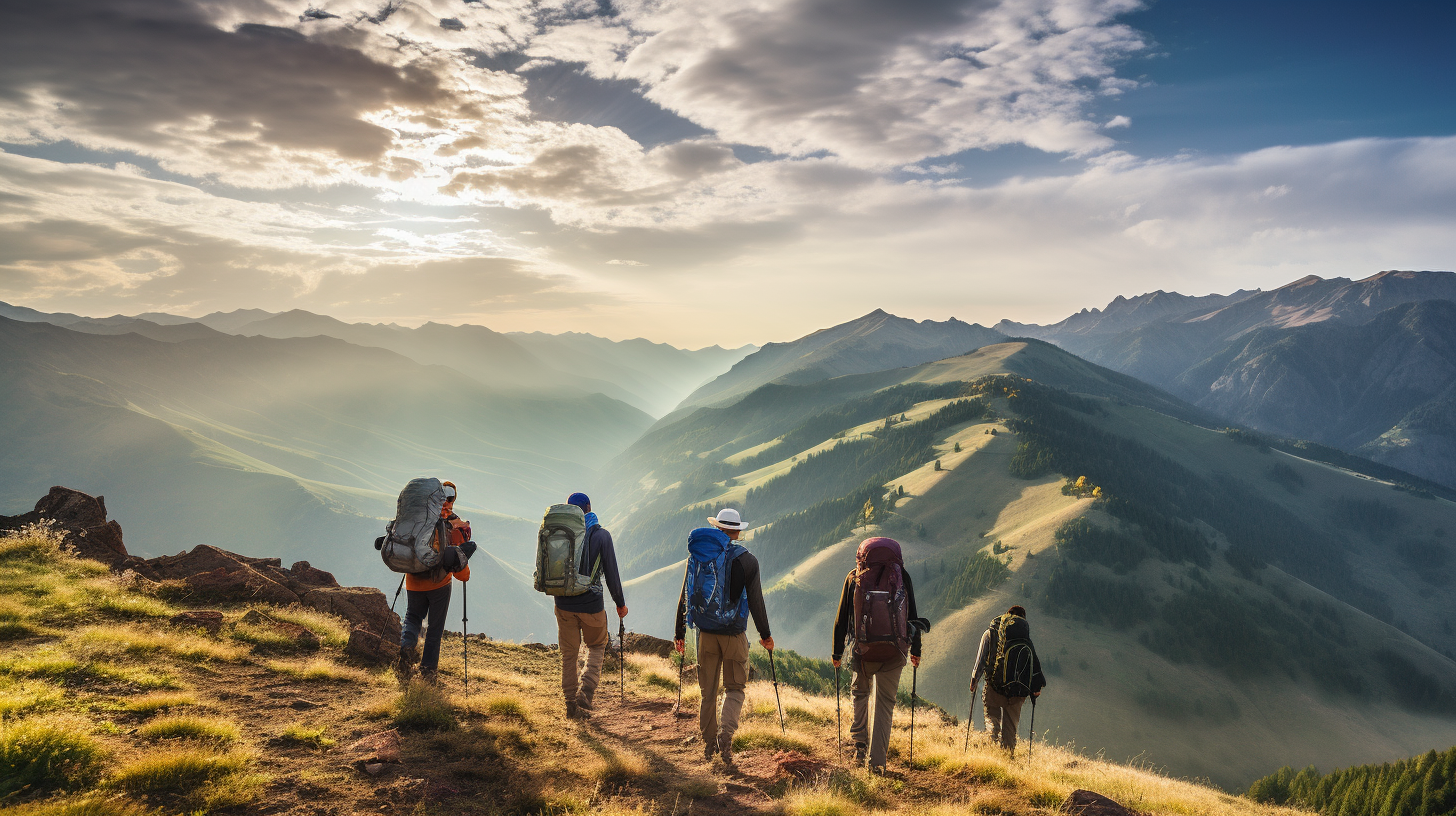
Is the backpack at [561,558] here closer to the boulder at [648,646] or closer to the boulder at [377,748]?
the boulder at [377,748]

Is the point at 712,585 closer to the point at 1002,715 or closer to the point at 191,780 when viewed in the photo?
the point at 191,780

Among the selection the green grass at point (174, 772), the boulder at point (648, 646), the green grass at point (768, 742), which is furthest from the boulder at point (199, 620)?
the boulder at point (648, 646)

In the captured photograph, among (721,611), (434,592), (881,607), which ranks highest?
(881,607)

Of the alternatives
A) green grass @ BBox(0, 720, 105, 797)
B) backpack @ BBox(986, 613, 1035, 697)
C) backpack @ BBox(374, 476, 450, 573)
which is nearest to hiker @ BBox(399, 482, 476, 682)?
backpack @ BBox(374, 476, 450, 573)

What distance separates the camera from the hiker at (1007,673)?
12289 millimetres

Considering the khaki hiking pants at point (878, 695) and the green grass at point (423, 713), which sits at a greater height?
the khaki hiking pants at point (878, 695)

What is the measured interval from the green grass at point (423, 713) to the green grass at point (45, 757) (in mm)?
3533

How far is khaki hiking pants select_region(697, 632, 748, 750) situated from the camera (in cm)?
976

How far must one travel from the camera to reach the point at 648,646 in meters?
21.1

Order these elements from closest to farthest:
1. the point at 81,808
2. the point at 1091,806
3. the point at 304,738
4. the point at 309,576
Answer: the point at 81,808 < the point at 1091,806 < the point at 304,738 < the point at 309,576

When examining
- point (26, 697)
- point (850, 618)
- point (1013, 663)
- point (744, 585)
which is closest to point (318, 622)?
point (26, 697)

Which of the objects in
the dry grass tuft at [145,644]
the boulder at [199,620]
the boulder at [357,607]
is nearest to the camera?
the dry grass tuft at [145,644]

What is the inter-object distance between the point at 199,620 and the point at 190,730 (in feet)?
19.7

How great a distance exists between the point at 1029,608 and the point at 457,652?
127472mm
